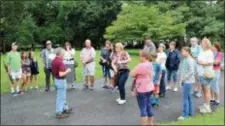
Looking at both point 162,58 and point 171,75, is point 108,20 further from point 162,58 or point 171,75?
point 162,58

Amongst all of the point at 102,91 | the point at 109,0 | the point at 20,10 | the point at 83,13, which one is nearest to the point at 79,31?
the point at 83,13

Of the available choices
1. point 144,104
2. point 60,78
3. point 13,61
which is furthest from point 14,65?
point 144,104

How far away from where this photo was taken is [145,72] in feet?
30.0

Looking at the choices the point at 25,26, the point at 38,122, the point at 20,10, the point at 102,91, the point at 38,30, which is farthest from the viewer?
the point at 38,30

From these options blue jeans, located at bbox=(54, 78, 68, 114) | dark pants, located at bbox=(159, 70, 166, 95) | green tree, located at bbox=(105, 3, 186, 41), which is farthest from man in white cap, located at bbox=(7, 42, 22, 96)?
green tree, located at bbox=(105, 3, 186, 41)

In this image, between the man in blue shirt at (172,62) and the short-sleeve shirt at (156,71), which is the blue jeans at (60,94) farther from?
the man in blue shirt at (172,62)

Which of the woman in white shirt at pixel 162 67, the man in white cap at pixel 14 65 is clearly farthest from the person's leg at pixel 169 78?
the man in white cap at pixel 14 65

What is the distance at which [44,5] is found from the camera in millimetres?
56406

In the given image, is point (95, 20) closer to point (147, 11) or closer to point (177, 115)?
point (147, 11)

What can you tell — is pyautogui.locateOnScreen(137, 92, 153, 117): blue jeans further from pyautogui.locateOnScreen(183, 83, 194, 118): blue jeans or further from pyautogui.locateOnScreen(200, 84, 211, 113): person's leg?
pyautogui.locateOnScreen(200, 84, 211, 113): person's leg

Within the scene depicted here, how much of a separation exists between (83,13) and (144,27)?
669 inches

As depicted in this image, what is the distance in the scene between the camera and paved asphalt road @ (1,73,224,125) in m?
10.1

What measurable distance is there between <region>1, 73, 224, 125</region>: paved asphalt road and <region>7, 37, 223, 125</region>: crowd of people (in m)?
0.33

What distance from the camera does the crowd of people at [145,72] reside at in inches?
363
